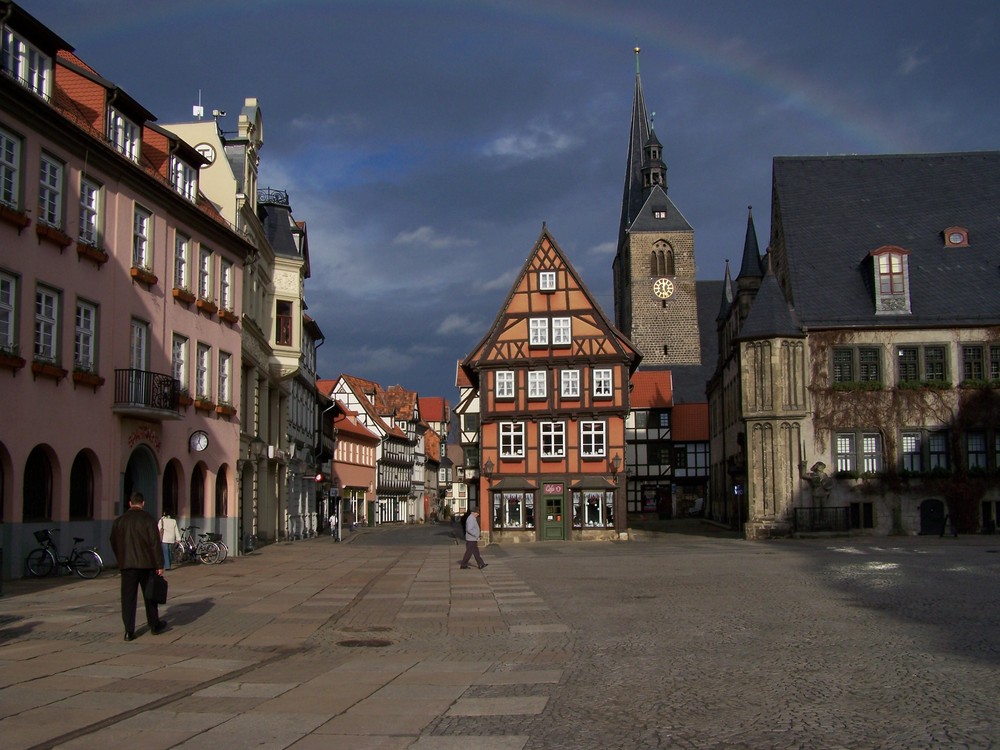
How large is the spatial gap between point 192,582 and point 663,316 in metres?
88.2

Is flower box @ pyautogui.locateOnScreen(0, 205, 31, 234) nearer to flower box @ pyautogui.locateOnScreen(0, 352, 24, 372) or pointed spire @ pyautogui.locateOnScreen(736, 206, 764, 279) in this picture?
flower box @ pyautogui.locateOnScreen(0, 352, 24, 372)

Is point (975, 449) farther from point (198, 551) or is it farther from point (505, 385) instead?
point (198, 551)

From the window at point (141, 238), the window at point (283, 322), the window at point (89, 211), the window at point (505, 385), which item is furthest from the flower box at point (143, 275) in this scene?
the window at point (505, 385)

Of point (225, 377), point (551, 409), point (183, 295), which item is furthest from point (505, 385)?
point (183, 295)

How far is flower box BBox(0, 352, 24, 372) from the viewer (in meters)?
20.0

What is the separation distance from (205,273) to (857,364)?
2894cm

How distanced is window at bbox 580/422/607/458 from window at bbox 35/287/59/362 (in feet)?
93.7

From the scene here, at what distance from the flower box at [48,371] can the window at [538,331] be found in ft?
93.3

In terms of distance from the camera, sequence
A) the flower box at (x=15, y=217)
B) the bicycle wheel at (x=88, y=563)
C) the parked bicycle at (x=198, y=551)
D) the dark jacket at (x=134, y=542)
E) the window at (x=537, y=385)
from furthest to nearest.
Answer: the window at (x=537, y=385)
the parked bicycle at (x=198, y=551)
the bicycle wheel at (x=88, y=563)
the flower box at (x=15, y=217)
the dark jacket at (x=134, y=542)

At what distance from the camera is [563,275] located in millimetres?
48906

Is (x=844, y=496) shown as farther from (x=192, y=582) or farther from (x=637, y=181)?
(x=637, y=181)

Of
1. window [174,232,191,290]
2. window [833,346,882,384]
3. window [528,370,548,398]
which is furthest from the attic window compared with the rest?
window [174,232,191,290]

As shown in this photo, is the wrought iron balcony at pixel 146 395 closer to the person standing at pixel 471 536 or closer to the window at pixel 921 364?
the person standing at pixel 471 536

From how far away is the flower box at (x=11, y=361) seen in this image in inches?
788
